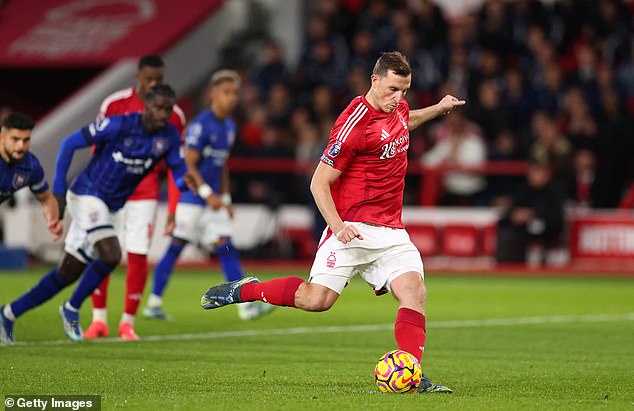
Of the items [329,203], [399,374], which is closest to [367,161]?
[329,203]

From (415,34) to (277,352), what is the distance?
13.5m

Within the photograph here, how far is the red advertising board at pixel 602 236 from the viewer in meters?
20.4

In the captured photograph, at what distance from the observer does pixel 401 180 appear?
8523 millimetres

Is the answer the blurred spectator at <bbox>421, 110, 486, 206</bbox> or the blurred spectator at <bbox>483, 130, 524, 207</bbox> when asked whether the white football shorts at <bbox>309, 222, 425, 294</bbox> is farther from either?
the blurred spectator at <bbox>483, 130, 524, 207</bbox>

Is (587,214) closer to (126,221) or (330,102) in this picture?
(330,102)

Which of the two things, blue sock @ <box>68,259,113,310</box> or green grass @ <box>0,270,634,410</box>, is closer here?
green grass @ <box>0,270,634,410</box>

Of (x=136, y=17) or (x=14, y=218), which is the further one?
(x=136, y=17)

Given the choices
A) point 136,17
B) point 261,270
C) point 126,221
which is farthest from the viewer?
point 136,17

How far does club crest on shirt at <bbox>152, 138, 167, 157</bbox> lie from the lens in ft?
35.4

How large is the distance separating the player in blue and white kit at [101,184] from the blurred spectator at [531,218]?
10137mm

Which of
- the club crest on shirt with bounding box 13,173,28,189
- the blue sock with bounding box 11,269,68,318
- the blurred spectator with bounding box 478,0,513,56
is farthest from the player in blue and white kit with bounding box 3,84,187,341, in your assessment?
the blurred spectator with bounding box 478,0,513,56

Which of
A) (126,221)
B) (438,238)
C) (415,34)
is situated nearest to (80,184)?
(126,221)

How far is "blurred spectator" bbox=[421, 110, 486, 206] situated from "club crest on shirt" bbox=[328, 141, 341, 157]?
12.8 metres

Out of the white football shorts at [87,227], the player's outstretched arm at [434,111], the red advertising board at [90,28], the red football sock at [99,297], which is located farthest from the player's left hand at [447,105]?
the red advertising board at [90,28]
